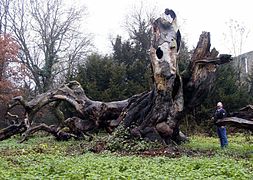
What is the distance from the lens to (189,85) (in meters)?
15.2

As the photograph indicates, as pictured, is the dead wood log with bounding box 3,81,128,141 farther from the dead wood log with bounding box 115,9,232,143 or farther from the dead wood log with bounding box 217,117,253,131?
the dead wood log with bounding box 217,117,253,131

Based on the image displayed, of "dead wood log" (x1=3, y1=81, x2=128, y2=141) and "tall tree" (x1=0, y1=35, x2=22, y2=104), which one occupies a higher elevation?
"tall tree" (x1=0, y1=35, x2=22, y2=104)

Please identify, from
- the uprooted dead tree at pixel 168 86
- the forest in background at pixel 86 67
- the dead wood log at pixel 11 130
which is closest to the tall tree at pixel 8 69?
the forest in background at pixel 86 67

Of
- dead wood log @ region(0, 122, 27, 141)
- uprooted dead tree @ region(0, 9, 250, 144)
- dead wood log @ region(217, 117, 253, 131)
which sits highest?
uprooted dead tree @ region(0, 9, 250, 144)

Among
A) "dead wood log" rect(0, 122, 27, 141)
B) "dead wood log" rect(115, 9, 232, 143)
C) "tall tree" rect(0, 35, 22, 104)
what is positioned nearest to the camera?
"dead wood log" rect(115, 9, 232, 143)

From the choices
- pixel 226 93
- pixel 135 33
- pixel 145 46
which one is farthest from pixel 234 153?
pixel 135 33

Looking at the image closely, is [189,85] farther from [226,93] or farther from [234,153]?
[226,93]

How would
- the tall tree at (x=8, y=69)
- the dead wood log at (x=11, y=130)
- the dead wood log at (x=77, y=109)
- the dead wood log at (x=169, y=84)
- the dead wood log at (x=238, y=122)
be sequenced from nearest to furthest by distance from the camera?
the dead wood log at (x=238, y=122), the dead wood log at (x=169, y=84), the dead wood log at (x=77, y=109), the dead wood log at (x=11, y=130), the tall tree at (x=8, y=69)

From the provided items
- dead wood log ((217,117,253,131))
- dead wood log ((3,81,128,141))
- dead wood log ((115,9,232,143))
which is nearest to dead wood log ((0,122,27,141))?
dead wood log ((3,81,128,141))

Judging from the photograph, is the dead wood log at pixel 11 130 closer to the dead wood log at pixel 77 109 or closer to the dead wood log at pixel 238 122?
the dead wood log at pixel 77 109

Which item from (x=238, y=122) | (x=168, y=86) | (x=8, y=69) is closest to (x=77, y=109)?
(x=168, y=86)

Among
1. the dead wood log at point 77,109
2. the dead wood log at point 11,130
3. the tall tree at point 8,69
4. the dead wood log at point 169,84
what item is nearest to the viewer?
the dead wood log at point 169,84

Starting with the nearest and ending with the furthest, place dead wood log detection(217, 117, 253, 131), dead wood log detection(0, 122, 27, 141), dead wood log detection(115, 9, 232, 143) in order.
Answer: dead wood log detection(217, 117, 253, 131), dead wood log detection(115, 9, 232, 143), dead wood log detection(0, 122, 27, 141)

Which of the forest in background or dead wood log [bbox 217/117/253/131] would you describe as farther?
the forest in background
